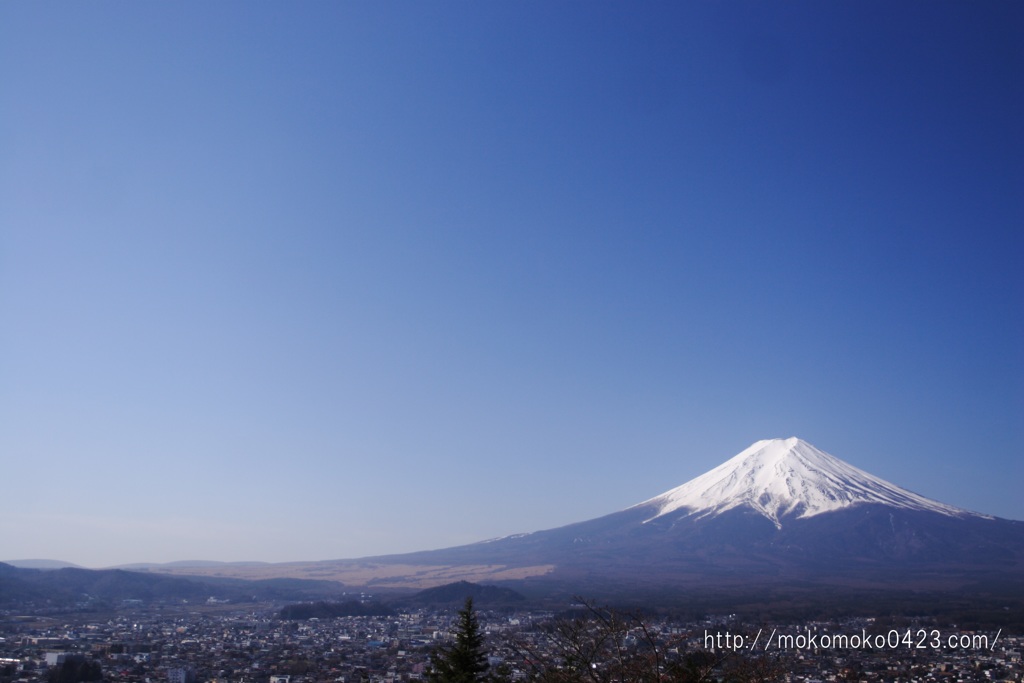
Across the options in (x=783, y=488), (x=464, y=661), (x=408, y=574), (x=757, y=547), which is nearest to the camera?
(x=464, y=661)

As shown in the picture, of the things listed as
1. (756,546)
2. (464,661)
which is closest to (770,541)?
(756,546)

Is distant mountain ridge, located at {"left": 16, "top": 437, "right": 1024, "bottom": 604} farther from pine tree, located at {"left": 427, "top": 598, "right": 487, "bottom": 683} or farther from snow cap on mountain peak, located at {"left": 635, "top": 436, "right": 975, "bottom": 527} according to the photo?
pine tree, located at {"left": 427, "top": 598, "right": 487, "bottom": 683}

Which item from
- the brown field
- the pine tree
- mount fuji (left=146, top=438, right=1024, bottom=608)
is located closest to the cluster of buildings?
the pine tree

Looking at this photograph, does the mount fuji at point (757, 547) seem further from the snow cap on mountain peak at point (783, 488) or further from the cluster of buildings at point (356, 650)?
the cluster of buildings at point (356, 650)

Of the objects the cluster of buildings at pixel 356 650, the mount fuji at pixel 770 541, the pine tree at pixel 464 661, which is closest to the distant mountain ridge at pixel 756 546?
the mount fuji at pixel 770 541

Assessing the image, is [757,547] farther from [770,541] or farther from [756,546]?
[770,541]

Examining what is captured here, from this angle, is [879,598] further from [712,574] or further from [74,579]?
[74,579]

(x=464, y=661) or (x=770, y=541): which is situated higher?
(x=464, y=661)
